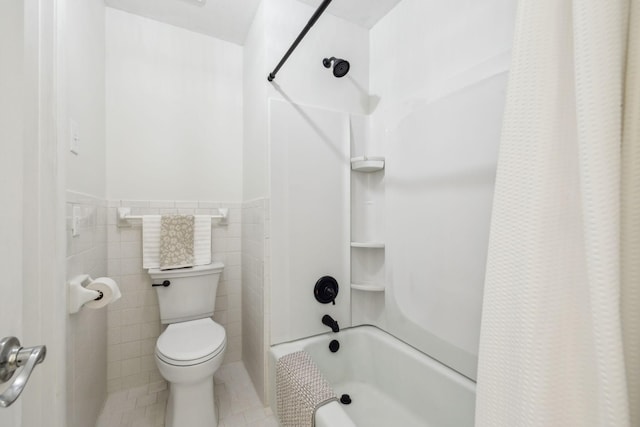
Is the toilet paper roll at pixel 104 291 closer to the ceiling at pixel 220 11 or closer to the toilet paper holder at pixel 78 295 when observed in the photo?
the toilet paper holder at pixel 78 295

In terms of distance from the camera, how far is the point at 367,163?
1.56m

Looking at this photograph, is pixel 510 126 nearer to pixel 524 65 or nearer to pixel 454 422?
pixel 524 65

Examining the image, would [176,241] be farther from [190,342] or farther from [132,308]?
[190,342]

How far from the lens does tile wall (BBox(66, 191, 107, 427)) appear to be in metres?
0.96

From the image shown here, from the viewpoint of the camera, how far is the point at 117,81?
164 cm

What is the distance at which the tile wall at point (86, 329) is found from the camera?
0.96 metres

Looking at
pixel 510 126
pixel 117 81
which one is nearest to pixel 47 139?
pixel 510 126

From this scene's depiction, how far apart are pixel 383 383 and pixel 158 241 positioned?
1.65 meters

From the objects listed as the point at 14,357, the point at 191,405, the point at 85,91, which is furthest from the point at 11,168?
the point at 191,405

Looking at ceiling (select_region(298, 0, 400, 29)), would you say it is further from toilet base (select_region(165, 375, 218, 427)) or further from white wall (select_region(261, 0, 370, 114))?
toilet base (select_region(165, 375, 218, 427))

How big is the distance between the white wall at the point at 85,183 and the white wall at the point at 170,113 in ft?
0.31

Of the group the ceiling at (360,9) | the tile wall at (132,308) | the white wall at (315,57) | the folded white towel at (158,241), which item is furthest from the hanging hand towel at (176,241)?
the ceiling at (360,9)

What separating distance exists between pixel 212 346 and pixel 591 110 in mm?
1585

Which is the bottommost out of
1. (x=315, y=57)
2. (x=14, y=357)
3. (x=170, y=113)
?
(x=14, y=357)
